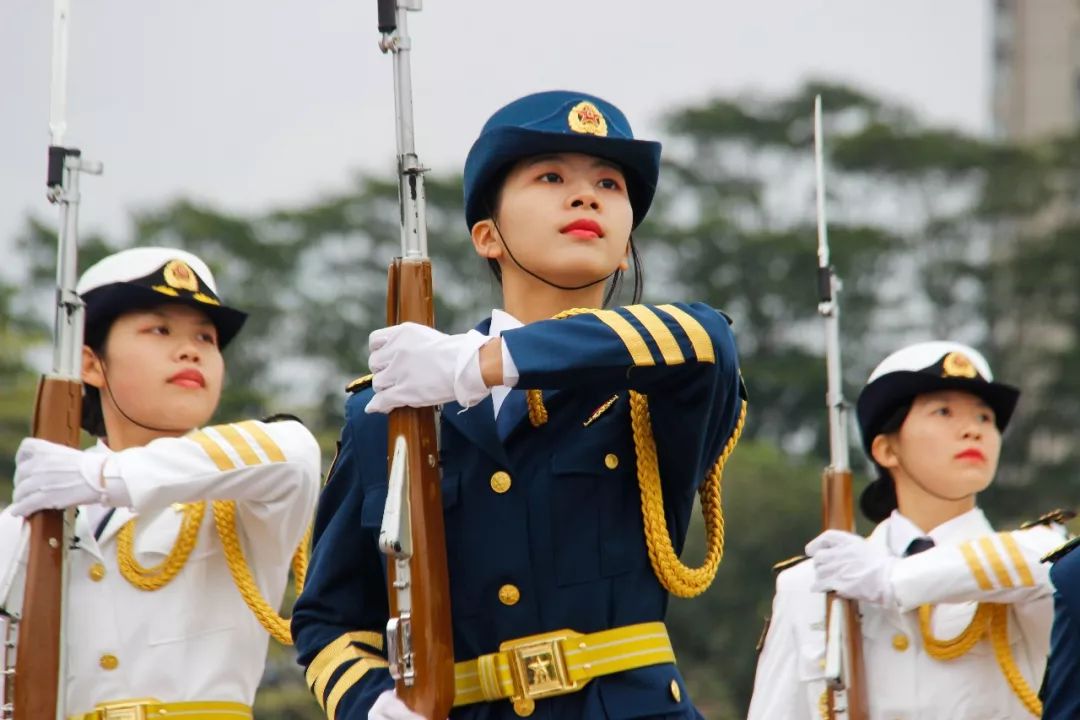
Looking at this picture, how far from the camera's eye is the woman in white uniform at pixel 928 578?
7680mm

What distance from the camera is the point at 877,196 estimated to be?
119ft

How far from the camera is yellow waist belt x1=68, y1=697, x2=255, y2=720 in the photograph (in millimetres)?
6750

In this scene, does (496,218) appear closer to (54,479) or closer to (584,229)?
(584,229)

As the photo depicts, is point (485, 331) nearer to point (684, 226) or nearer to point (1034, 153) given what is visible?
point (684, 226)

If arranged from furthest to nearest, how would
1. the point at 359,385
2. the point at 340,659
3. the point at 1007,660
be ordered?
the point at 1007,660
the point at 359,385
the point at 340,659

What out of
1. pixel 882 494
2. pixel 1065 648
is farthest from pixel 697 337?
pixel 882 494

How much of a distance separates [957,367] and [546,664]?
3.65 m

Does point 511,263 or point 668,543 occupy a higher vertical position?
point 511,263

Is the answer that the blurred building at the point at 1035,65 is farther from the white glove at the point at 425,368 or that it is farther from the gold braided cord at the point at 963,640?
the white glove at the point at 425,368

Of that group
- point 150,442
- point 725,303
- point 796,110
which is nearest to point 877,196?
point 796,110

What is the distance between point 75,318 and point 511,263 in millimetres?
1617

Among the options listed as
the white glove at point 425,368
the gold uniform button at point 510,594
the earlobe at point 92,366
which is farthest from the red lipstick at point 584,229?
the earlobe at point 92,366

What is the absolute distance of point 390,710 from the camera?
4828mm

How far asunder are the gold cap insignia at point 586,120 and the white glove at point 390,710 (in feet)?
4.47
